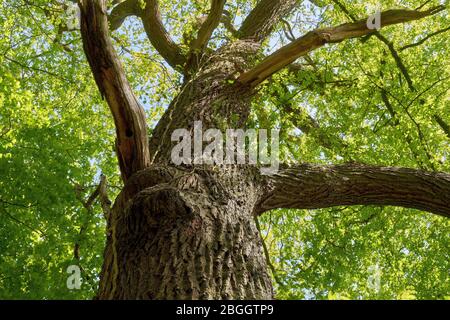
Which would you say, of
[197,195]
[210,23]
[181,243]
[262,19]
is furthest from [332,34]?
[262,19]

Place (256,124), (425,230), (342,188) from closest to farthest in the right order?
(342,188)
(256,124)
(425,230)

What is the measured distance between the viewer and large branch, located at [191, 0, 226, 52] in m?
6.46

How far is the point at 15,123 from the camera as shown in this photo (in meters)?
6.73

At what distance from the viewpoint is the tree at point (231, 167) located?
3381mm

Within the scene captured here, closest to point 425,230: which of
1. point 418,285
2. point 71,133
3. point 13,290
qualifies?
point 418,285

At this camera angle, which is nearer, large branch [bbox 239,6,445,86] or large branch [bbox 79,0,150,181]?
large branch [bbox 79,0,150,181]

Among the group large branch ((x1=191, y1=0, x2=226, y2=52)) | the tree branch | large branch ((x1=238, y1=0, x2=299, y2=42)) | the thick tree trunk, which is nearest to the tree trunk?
the thick tree trunk

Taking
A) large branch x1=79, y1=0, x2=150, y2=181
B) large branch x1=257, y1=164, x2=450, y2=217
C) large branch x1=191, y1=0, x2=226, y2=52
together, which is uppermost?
large branch x1=191, y1=0, x2=226, y2=52

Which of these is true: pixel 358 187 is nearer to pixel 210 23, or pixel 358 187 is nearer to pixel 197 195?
pixel 197 195

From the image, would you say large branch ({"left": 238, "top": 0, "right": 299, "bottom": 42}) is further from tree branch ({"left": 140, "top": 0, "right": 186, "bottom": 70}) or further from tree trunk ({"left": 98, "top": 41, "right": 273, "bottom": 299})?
tree trunk ({"left": 98, "top": 41, "right": 273, "bottom": 299})

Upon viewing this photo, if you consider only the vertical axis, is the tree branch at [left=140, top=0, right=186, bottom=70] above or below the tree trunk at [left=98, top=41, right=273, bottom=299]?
above

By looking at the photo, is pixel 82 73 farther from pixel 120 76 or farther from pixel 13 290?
pixel 120 76
